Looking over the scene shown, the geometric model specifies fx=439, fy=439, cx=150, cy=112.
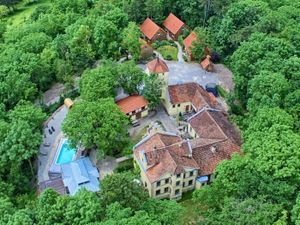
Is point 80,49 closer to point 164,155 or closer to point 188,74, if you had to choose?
point 188,74

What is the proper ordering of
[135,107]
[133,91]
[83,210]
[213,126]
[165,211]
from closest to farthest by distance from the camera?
[83,210]
[165,211]
[213,126]
[135,107]
[133,91]

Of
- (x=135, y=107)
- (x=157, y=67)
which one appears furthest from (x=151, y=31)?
(x=135, y=107)

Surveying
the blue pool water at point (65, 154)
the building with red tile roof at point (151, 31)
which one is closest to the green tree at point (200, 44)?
the building with red tile roof at point (151, 31)

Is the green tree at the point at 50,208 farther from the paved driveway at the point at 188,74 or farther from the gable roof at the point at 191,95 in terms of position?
the paved driveway at the point at 188,74

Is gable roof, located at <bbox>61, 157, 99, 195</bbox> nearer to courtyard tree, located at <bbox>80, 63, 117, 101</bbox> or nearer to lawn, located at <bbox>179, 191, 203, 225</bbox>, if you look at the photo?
courtyard tree, located at <bbox>80, 63, 117, 101</bbox>

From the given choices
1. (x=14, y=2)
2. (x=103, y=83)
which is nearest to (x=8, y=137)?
(x=103, y=83)

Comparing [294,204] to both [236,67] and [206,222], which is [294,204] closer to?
[206,222]
